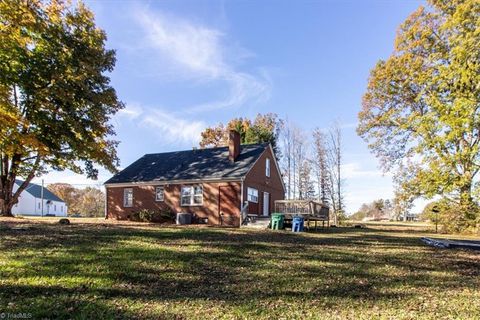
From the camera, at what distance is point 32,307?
16.9ft

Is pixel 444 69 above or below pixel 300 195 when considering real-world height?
above

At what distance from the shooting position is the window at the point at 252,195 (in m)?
24.2

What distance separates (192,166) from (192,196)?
289cm

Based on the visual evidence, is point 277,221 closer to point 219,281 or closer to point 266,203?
point 266,203

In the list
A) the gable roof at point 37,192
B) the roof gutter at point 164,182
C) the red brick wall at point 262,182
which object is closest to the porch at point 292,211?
the red brick wall at point 262,182

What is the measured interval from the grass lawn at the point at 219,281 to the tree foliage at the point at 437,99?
580 centimetres

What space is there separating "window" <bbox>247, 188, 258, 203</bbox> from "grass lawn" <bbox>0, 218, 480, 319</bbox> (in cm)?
1303

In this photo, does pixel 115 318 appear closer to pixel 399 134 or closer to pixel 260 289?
pixel 260 289

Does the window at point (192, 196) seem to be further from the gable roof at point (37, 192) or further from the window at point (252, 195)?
the gable roof at point (37, 192)

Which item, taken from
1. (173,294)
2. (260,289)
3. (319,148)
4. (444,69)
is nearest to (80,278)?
(173,294)

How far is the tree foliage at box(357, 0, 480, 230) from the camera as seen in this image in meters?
11.4

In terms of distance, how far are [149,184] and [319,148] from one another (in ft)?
76.4

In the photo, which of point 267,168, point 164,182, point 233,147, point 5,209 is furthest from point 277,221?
point 5,209

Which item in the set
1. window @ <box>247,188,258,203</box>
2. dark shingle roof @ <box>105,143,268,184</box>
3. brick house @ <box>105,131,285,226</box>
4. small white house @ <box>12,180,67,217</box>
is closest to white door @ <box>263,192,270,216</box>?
brick house @ <box>105,131,285,226</box>
